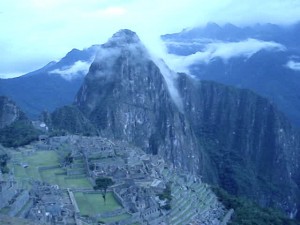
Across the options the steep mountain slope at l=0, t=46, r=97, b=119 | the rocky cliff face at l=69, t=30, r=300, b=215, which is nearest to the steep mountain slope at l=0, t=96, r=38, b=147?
the rocky cliff face at l=69, t=30, r=300, b=215

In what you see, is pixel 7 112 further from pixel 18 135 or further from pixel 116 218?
pixel 116 218

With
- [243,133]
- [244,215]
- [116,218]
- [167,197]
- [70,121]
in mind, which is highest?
[116,218]

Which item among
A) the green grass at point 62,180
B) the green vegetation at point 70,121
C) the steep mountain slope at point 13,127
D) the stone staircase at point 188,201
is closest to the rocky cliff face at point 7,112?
A: the steep mountain slope at point 13,127

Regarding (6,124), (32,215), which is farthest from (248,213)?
(6,124)

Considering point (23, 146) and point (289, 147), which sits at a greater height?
point (23, 146)

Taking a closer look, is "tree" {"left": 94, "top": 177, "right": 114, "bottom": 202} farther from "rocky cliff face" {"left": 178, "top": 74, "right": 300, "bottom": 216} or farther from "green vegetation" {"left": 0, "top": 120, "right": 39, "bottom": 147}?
"rocky cliff face" {"left": 178, "top": 74, "right": 300, "bottom": 216}

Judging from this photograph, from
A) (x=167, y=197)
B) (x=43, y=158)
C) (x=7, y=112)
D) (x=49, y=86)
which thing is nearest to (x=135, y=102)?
(x=7, y=112)

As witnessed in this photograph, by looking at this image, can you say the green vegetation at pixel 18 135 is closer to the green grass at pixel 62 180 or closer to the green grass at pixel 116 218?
the green grass at pixel 62 180

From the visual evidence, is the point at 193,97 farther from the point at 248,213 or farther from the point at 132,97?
the point at 248,213
